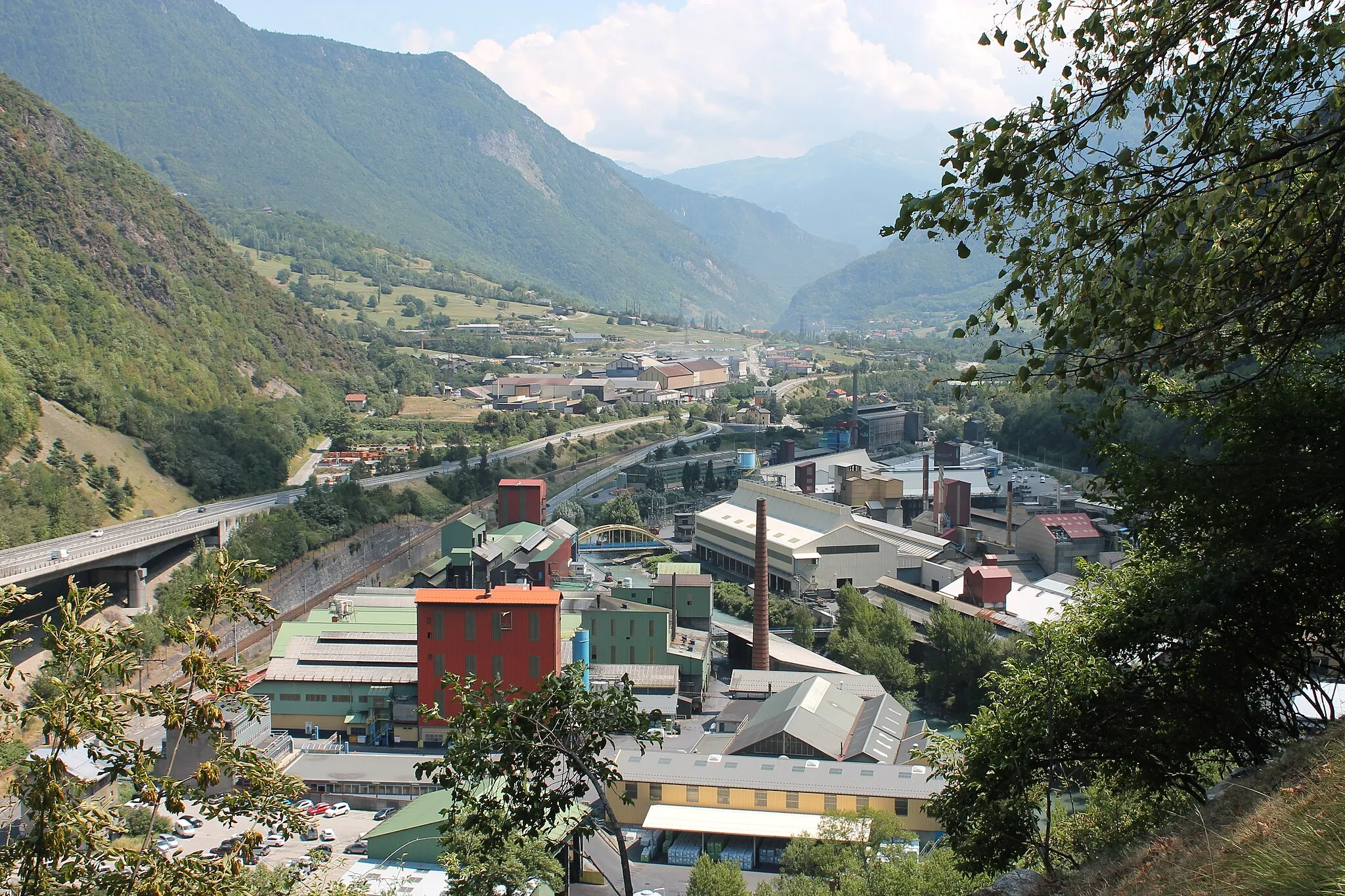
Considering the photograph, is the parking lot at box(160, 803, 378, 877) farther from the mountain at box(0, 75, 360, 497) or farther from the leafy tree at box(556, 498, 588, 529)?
the leafy tree at box(556, 498, 588, 529)

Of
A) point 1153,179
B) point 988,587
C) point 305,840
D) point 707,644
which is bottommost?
point 305,840

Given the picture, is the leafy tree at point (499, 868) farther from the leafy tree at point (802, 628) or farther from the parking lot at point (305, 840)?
A: the leafy tree at point (802, 628)

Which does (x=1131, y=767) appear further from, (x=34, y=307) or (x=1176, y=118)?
(x=34, y=307)

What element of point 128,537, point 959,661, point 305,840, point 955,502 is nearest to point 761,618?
point 959,661

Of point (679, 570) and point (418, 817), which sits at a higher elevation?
point (679, 570)

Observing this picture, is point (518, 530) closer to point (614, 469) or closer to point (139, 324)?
point (614, 469)

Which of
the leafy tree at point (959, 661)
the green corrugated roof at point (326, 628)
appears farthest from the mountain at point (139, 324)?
the leafy tree at point (959, 661)

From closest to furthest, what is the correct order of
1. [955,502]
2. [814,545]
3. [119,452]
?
[814,545] < [955,502] < [119,452]

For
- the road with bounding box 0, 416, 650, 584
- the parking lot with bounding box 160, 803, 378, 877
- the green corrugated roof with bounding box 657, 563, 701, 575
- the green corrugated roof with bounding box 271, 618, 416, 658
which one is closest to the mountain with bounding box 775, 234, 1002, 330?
the road with bounding box 0, 416, 650, 584

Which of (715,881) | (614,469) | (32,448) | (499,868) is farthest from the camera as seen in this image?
(614,469)
